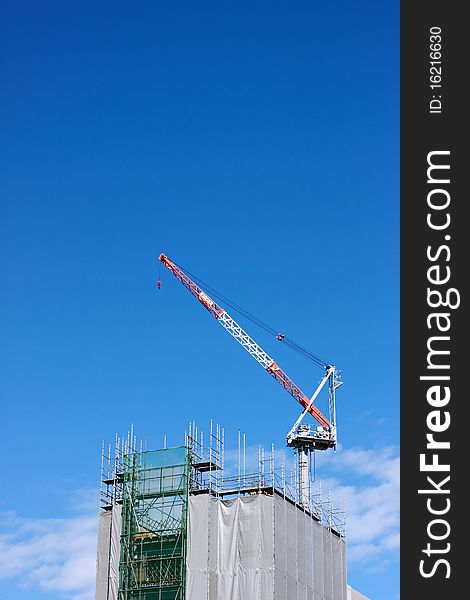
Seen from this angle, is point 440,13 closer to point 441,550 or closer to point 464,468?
point 464,468

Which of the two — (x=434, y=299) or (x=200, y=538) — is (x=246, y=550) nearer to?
(x=200, y=538)

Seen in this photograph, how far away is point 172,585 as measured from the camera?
70.1 meters

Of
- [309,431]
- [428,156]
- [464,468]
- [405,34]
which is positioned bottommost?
[464,468]

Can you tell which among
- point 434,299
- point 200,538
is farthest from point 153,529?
point 434,299

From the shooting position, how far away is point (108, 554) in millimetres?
75250

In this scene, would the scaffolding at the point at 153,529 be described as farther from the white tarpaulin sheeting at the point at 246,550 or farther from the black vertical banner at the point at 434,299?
the black vertical banner at the point at 434,299

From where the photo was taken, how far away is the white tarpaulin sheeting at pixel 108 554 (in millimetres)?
73812

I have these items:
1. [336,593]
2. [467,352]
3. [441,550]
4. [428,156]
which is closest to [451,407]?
[467,352]

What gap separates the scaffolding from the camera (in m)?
70.8

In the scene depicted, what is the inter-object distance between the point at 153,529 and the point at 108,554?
4630mm

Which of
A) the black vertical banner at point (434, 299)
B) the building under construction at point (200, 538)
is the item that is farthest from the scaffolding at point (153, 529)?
the black vertical banner at point (434, 299)

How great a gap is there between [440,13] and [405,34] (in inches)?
56.5

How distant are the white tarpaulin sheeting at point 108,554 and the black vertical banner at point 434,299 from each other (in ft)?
142

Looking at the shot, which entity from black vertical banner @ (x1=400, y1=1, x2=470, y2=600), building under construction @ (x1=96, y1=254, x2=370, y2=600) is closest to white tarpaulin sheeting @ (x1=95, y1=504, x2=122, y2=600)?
building under construction @ (x1=96, y1=254, x2=370, y2=600)
